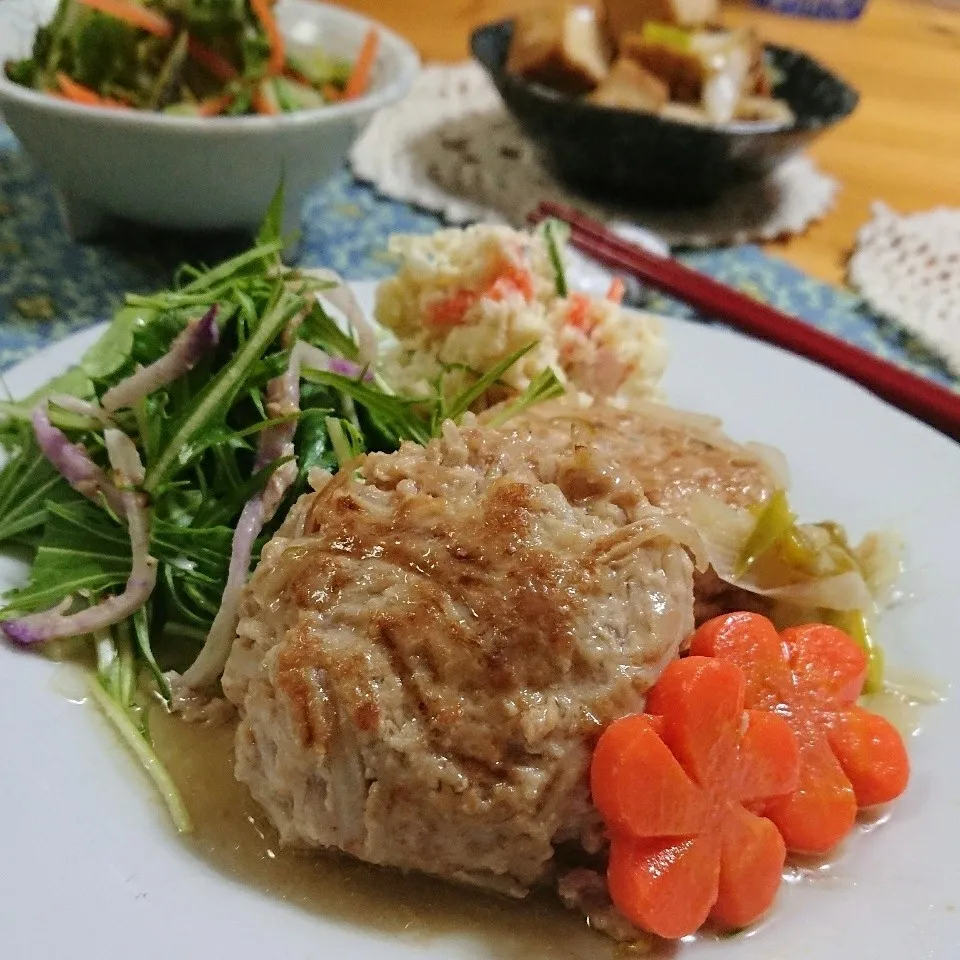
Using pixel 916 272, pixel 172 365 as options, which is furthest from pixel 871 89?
pixel 172 365

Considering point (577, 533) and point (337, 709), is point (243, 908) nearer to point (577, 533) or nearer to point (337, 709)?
point (337, 709)

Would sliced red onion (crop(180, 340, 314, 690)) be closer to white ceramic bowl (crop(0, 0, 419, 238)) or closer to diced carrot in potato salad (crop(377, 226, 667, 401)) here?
diced carrot in potato salad (crop(377, 226, 667, 401))

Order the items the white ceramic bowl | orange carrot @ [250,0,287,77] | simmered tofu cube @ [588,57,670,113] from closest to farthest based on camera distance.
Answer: the white ceramic bowl < orange carrot @ [250,0,287,77] < simmered tofu cube @ [588,57,670,113]

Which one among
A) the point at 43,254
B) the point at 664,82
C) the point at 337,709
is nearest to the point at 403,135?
the point at 664,82

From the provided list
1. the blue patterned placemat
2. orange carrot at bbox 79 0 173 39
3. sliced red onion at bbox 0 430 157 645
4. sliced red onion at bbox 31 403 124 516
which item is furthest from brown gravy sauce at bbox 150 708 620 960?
orange carrot at bbox 79 0 173 39

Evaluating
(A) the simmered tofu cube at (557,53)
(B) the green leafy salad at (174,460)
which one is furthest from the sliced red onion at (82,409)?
(A) the simmered tofu cube at (557,53)

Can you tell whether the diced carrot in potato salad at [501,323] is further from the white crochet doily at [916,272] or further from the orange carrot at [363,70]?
the white crochet doily at [916,272]
